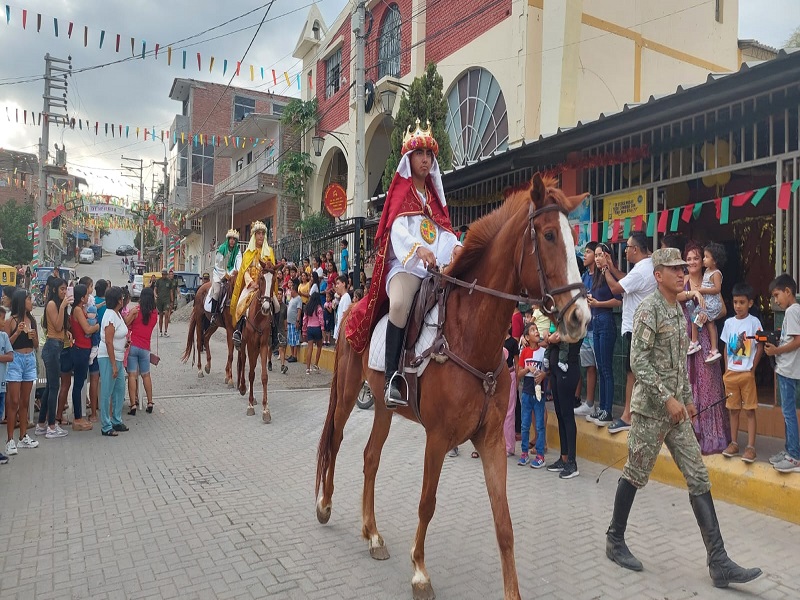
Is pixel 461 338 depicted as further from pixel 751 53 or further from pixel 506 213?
pixel 751 53

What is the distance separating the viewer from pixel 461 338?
12.2 feet

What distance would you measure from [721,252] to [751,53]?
49.7ft

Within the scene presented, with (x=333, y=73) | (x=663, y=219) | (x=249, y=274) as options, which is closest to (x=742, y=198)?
(x=663, y=219)

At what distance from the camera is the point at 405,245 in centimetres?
407

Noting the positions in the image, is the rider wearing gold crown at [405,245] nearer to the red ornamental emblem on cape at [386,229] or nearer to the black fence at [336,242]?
the red ornamental emblem on cape at [386,229]

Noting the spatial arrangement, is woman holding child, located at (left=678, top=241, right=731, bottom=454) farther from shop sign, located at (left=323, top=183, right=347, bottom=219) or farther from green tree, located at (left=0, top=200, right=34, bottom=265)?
green tree, located at (left=0, top=200, right=34, bottom=265)

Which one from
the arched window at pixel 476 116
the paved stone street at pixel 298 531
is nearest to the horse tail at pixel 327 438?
the paved stone street at pixel 298 531

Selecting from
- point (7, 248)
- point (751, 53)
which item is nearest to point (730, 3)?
point (751, 53)

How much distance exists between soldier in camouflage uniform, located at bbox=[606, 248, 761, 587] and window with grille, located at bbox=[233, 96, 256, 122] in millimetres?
42558

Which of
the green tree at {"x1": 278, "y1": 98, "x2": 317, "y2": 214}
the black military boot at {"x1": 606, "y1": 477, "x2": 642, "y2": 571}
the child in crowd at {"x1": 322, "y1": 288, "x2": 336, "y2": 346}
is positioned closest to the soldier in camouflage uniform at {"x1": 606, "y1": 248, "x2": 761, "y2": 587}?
the black military boot at {"x1": 606, "y1": 477, "x2": 642, "y2": 571}

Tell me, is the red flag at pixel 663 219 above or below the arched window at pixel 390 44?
below

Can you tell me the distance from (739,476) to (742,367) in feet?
3.46

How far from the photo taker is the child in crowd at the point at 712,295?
593 centimetres

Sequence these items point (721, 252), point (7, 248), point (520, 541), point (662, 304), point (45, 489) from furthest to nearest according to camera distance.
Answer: point (7, 248) < point (721, 252) < point (45, 489) < point (520, 541) < point (662, 304)
